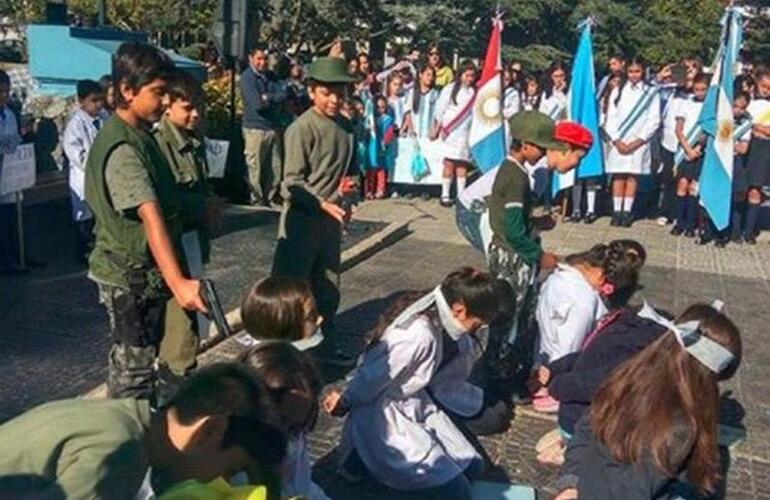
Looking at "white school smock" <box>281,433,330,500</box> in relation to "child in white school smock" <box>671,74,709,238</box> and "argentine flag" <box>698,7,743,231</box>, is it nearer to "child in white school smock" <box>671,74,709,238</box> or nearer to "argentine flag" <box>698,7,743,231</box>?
"argentine flag" <box>698,7,743,231</box>

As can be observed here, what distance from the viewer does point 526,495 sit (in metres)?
4.32

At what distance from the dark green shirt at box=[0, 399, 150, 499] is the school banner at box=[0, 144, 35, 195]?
17.9 ft

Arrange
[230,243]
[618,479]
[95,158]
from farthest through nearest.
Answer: [230,243] → [95,158] → [618,479]

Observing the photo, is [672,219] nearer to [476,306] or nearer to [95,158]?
[476,306]

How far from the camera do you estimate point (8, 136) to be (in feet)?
24.1

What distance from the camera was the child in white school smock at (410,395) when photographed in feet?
13.4

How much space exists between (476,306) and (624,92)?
7.62 metres

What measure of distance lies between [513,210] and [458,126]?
6.94m

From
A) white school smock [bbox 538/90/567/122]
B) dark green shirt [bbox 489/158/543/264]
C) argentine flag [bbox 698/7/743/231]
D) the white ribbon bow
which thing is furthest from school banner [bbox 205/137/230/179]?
the white ribbon bow

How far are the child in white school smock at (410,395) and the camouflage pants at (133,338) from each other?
85 centimetres

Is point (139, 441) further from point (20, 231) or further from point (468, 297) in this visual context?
point (20, 231)

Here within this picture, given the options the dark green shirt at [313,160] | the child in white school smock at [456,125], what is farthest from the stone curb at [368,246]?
the child in white school smock at [456,125]

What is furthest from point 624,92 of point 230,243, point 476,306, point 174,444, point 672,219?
point 174,444

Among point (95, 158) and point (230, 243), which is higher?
point (95, 158)
